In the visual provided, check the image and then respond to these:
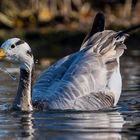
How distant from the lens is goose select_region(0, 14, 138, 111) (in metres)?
12.2

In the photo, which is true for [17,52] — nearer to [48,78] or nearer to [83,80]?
[48,78]

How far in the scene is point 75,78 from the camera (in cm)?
1245

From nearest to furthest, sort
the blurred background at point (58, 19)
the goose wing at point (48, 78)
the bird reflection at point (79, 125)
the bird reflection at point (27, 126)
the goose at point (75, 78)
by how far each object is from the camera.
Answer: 1. the bird reflection at point (79, 125)
2. the bird reflection at point (27, 126)
3. the goose at point (75, 78)
4. the goose wing at point (48, 78)
5. the blurred background at point (58, 19)

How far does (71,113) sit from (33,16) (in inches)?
668

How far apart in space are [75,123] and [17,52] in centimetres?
181

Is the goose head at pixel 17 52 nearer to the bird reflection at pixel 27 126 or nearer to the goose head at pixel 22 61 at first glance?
the goose head at pixel 22 61

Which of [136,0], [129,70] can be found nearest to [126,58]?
[129,70]

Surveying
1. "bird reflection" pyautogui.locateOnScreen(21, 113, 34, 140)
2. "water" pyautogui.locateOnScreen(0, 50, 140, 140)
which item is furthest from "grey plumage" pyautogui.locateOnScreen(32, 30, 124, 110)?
"bird reflection" pyautogui.locateOnScreen(21, 113, 34, 140)

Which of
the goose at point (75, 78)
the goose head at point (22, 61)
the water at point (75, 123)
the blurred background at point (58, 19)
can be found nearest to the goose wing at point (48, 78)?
the goose at point (75, 78)

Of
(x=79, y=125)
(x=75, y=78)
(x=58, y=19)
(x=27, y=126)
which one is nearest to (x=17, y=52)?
(x=75, y=78)

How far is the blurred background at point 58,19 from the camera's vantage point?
1073 inches

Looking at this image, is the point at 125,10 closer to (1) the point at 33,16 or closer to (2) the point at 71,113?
(1) the point at 33,16

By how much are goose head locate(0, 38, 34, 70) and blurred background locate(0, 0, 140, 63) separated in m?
13.1

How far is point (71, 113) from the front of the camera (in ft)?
39.1
